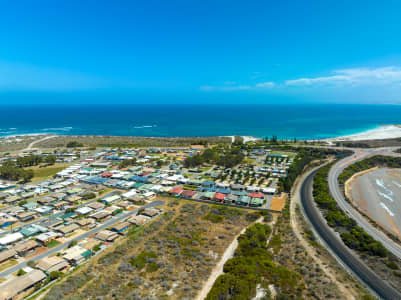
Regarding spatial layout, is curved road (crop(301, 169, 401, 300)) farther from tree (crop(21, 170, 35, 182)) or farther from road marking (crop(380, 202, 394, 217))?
tree (crop(21, 170, 35, 182))

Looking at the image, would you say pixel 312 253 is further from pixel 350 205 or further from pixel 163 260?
pixel 350 205

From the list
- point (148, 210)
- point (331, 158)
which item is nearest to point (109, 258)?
point (148, 210)

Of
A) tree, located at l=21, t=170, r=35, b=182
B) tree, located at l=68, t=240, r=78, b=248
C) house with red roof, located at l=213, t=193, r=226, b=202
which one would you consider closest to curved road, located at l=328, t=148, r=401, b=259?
house with red roof, located at l=213, t=193, r=226, b=202

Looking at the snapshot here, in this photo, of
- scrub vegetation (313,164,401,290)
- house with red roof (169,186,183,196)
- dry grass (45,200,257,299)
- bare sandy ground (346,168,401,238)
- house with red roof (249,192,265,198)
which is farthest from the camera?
house with red roof (169,186,183,196)

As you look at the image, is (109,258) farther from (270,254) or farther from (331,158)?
(331,158)

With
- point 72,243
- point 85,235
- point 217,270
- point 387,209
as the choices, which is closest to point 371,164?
point 387,209

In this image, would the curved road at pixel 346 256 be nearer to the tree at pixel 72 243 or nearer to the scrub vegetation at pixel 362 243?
the scrub vegetation at pixel 362 243

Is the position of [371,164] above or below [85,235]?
above
